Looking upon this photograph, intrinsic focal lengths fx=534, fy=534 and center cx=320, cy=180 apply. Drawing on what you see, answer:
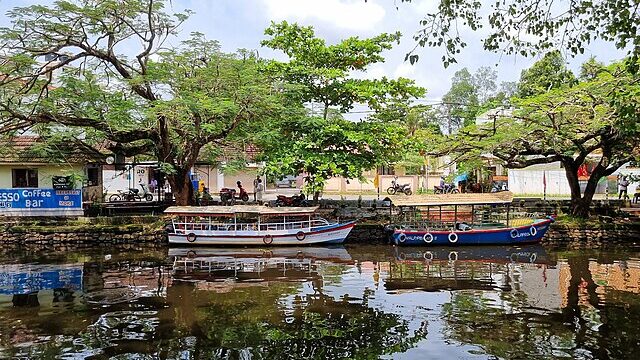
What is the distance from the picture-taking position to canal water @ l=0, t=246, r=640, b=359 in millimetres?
9445

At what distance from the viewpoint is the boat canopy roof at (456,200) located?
20.2 m

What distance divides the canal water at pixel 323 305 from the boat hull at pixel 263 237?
160cm

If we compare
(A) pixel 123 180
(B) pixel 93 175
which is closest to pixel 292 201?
(B) pixel 93 175

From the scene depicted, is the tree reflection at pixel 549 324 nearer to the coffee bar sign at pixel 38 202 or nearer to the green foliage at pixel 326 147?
the green foliage at pixel 326 147

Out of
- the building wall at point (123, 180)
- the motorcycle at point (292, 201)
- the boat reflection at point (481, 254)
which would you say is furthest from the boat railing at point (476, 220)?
the building wall at point (123, 180)

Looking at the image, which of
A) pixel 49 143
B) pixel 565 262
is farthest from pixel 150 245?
pixel 565 262

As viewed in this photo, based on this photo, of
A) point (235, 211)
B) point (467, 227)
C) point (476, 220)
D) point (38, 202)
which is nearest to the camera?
point (235, 211)

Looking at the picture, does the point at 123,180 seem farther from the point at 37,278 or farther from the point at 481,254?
the point at 481,254

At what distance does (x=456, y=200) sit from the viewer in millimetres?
20719

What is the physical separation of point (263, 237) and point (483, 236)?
8.65 meters

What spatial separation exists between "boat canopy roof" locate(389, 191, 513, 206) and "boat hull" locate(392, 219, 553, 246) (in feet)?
3.77

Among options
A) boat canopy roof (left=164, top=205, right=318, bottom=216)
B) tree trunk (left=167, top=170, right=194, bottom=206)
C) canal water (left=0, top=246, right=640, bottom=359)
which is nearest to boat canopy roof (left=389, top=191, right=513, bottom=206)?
canal water (left=0, top=246, right=640, bottom=359)

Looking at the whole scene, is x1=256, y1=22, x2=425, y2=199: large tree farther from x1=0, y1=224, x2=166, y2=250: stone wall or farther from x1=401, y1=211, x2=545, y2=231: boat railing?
x1=0, y1=224, x2=166, y2=250: stone wall

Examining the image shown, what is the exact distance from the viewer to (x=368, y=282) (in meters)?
15.1
